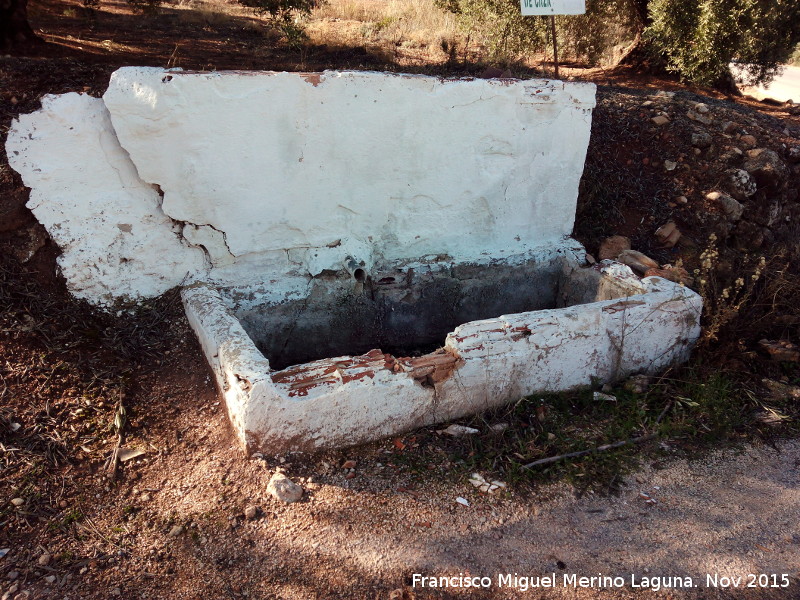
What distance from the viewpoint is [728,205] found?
5477 millimetres

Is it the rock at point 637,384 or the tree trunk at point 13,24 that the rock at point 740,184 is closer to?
the rock at point 637,384

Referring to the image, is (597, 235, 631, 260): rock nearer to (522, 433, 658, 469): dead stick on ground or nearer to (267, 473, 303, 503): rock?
(522, 433, 658, 469): dead stick on ground

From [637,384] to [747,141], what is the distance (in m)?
3.72

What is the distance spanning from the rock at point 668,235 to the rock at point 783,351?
1341 mm

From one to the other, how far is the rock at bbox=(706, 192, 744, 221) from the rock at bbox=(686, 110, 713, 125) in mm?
1123

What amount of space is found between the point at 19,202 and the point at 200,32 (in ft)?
27.8

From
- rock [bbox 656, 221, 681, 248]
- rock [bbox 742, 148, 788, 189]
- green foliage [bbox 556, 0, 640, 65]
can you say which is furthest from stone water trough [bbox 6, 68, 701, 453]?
green foliage [bbox 556, 0, 640, 65]

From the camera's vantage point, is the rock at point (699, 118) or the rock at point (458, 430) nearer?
the rock at point (458, 430)

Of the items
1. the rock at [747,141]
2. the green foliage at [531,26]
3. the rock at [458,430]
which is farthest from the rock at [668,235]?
the green foliage at [531,26]

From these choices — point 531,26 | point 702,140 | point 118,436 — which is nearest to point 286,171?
point 118,436

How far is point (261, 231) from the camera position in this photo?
3730 millimetres

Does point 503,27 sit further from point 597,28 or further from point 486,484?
point 486,484

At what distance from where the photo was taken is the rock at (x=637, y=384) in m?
3.71

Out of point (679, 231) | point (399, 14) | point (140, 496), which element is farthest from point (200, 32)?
point (140, 496)
